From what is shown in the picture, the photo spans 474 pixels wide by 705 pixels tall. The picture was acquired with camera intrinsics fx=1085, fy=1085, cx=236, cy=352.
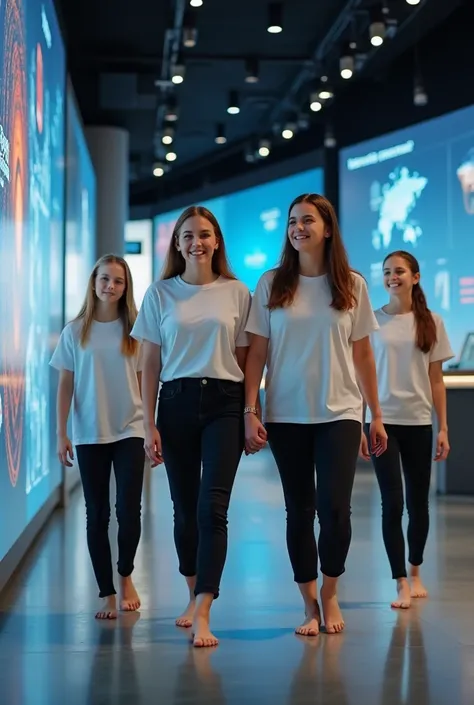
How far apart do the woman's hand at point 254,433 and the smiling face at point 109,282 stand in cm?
88

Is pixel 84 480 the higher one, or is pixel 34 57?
pixel 34 57

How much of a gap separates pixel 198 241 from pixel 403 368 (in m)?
1.14

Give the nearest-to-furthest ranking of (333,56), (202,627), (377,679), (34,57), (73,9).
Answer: (377,679) → (202,627) → (34,57) → (73,9) → (333,56)

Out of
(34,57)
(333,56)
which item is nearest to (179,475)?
(34,57)

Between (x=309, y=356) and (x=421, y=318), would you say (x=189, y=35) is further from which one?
(x=309, y=356)

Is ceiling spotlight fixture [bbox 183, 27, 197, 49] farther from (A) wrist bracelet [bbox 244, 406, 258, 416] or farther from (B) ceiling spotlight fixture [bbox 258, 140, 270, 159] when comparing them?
(A) wrist bracelet [bbox 244, 406, 258, 416]

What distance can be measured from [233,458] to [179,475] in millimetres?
197

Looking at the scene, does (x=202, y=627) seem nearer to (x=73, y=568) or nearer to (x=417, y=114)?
(x=73, y=568)

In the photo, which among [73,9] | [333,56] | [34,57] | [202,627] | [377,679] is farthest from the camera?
[333,56]

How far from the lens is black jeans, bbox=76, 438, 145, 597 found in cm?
392

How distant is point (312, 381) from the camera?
3.51 m

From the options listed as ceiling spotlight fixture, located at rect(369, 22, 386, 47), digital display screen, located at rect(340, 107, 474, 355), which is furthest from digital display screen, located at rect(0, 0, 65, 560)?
digital display screen, located at rect(340, 107, 474, 355)

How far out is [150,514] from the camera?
22.6 feet

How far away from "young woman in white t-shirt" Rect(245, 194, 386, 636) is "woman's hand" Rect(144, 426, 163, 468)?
29cm
